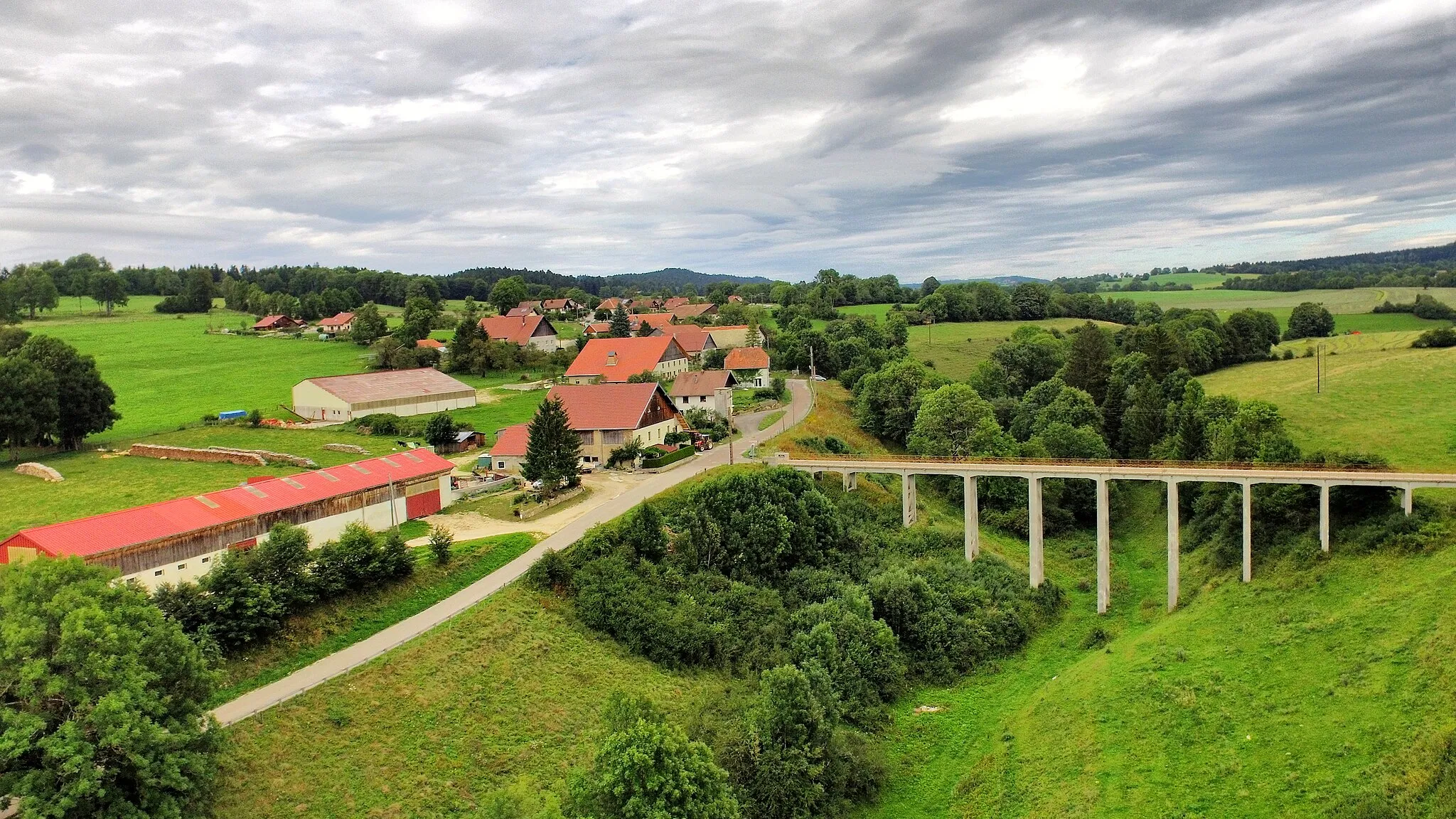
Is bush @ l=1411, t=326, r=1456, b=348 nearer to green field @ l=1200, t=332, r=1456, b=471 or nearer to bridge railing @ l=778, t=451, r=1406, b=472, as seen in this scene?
green field @ l=1200, t=332, r=1456, b=471

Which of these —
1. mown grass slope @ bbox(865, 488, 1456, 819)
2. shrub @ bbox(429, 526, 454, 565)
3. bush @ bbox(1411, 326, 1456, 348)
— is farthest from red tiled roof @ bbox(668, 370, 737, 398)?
bush @ bbox(1411, 326, 1456, 348)

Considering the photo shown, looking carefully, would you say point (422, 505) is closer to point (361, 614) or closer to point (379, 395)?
point (361, 614)

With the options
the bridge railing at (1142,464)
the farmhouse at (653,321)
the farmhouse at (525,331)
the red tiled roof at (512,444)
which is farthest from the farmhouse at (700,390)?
the farmhouse at (653,321)

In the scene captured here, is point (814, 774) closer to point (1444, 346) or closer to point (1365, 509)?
point (1365, 509)

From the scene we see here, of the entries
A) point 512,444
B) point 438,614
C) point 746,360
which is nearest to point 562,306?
point 746,360

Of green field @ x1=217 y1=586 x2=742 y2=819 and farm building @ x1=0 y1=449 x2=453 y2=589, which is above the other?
farm building @ x1=0 y1=449 x2=453 y2=589

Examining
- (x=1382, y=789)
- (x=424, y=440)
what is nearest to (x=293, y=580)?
(x=424, y=440)
